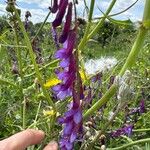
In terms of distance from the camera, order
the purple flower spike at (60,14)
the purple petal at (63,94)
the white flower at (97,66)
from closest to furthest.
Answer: the purple flower spike at (60,14) < the purple petal at (63,94) < the white flower at (97,66)

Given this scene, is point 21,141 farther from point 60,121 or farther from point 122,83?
point 122,83

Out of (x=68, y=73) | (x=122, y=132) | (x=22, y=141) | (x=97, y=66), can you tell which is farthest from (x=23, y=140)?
(x=122, y=132)

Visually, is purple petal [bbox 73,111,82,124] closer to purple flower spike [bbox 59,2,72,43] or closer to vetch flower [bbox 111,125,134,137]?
purple flower spike [bbox 59,2,72,43]

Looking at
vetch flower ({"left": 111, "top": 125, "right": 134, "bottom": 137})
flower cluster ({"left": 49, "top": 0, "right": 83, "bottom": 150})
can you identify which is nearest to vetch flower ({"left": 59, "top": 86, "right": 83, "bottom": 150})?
flower cluster ({"left": 49, "top": 0, "right": 83, "bottom": 150})

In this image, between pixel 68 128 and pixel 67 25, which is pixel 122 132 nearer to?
pixel 68 128

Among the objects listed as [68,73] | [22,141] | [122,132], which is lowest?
[122,132]

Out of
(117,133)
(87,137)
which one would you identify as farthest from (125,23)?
(117,133)

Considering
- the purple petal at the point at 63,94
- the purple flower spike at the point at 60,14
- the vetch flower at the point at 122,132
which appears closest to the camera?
the purple flower spike at the point at 60,14

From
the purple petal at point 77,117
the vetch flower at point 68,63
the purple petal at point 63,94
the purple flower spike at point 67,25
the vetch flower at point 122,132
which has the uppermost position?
the purple flower spike at point 67,25

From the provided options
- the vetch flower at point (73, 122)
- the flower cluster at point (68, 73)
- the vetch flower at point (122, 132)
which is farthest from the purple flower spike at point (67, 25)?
the vetch flower at point (122, 132)

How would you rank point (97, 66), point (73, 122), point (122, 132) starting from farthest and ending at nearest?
point (122, 132), point (97, 66), point (73, 122)

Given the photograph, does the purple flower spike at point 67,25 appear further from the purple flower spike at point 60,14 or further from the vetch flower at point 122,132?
the vetch flower at point 122,132

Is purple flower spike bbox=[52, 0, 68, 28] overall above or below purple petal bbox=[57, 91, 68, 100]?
above
